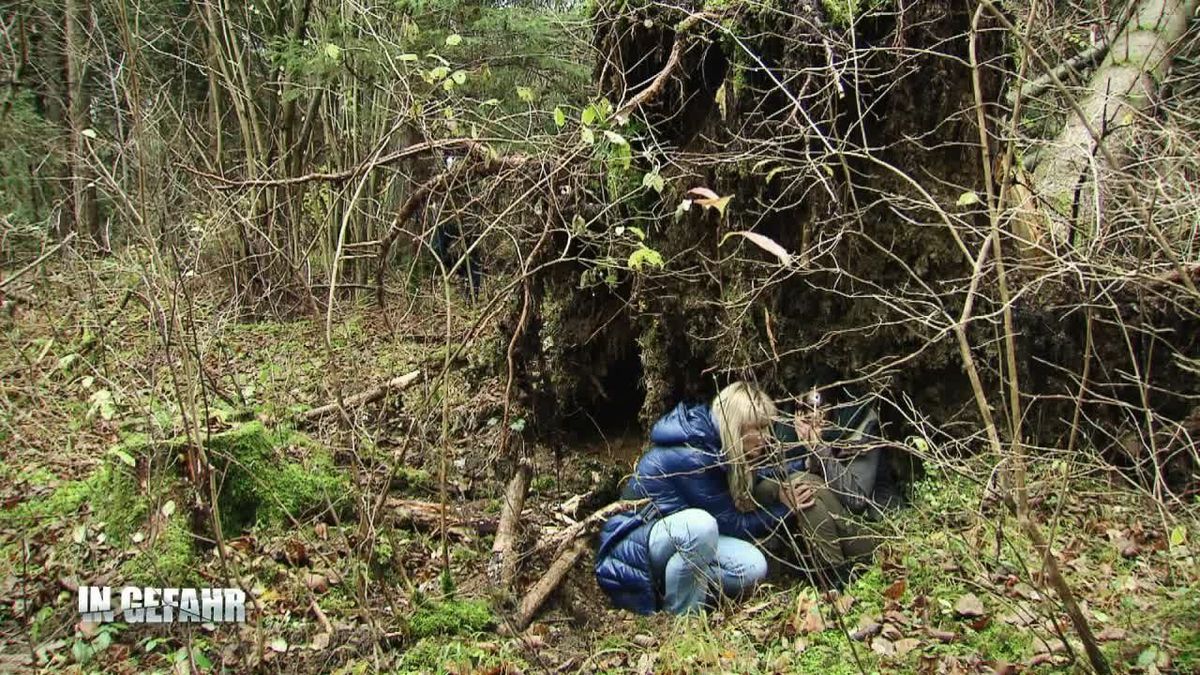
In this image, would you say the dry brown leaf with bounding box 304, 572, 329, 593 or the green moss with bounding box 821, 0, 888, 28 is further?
the green moss with bounding box 821, 0, 888, 28

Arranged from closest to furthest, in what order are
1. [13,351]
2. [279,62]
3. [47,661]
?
1. [47,661]
2. [13,351]
3. [279,62]

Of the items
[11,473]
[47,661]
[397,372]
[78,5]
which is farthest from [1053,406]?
Answer: [78,5]

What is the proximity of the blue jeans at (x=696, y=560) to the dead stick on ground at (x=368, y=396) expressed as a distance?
2215 millimetres

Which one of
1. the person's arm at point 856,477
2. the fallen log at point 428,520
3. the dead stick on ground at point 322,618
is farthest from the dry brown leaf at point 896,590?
the dead stick on ground at point 322,618

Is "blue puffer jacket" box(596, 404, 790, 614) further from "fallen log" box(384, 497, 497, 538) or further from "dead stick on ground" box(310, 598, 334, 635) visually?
"dead stick on ground" box(310, 598, 334, 635)

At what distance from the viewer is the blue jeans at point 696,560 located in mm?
4332

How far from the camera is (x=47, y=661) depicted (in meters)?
3.56

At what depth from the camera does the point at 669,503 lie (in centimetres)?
453

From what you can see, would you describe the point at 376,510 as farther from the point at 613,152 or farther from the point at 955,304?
the point at 955,304

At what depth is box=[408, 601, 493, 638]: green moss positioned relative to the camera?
3.91 meters

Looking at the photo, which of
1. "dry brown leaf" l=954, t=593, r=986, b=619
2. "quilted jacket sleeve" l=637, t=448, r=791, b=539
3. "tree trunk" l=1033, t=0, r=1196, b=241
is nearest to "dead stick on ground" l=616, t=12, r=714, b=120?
"quilted jacket sleeve" l=637, t=448, r=791, b=539

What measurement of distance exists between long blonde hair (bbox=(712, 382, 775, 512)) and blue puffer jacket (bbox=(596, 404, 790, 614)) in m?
0.07

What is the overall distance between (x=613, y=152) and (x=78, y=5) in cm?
813

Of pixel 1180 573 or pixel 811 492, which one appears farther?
pixel 811 492
